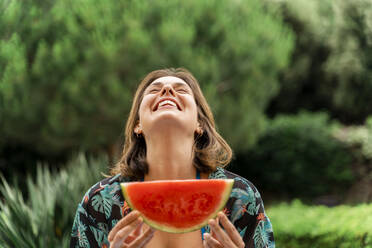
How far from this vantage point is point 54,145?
8.73 metres

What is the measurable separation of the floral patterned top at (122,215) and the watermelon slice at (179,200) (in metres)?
0.31

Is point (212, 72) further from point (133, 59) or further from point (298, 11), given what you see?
point (298, 11)

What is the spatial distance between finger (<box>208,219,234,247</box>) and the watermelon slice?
93mm

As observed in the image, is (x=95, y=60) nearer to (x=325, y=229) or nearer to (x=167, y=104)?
(x=325, y=229)

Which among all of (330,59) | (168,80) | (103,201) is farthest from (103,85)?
(330,59)

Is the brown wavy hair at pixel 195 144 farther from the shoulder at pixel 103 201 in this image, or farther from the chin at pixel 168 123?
the chin at pixel 168 123

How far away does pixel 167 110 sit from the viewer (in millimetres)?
1941

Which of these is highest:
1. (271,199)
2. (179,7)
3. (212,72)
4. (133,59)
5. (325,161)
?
(179,7)

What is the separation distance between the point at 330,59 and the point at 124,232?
62.5 ft

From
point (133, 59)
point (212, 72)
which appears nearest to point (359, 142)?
point (212, 72)

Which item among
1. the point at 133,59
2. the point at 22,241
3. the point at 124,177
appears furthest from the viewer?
the point at 133,59

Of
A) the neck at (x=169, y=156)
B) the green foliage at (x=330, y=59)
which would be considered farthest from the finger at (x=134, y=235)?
the green foliage at (x=330, y=59)

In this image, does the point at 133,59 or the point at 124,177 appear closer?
the point at 124,177

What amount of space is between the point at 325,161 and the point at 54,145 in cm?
972
